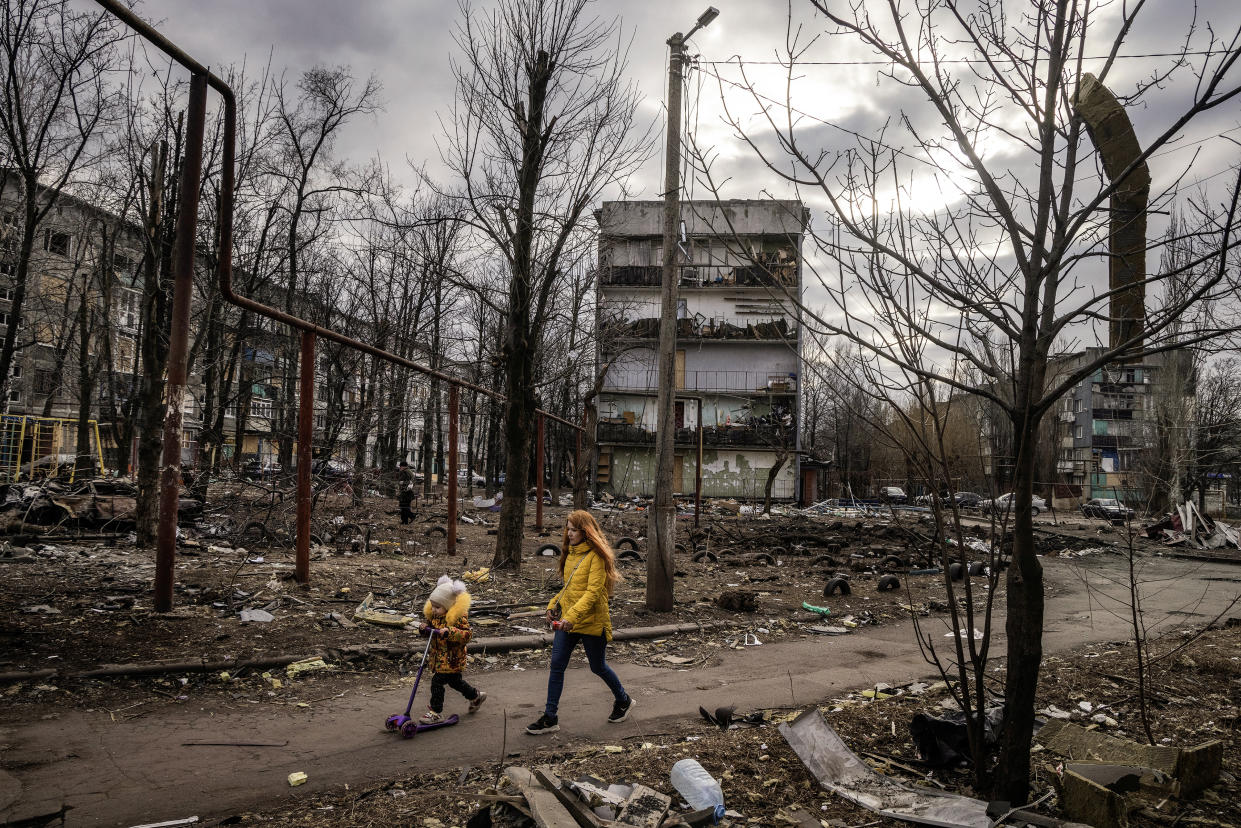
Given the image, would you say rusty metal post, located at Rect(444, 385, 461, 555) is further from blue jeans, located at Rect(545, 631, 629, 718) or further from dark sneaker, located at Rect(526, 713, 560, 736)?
dark sneaker, located at Rect(526, 713, 560, 736)

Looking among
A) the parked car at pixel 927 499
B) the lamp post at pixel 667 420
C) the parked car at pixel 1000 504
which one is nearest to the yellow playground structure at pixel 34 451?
the lamp post at pixel 667 420

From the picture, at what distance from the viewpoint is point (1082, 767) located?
3.84 m

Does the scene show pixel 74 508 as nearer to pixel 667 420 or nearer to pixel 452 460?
pixel 452 460

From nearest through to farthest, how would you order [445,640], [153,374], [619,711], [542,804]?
[542,804], [445,640], [619,711], [153,374]

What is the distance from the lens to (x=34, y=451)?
22.0 metres

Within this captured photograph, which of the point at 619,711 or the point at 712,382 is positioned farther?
the point at 712,382

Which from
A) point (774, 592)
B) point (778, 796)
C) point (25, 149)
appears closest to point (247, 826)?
point (778, 796)

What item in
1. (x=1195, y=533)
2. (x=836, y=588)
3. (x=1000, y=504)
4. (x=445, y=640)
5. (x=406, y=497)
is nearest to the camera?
(x=1000, y=504)

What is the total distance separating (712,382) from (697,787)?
40874mm

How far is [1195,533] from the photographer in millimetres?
24594

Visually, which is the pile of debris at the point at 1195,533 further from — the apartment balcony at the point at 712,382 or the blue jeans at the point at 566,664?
the blue jeans at the point at 566,664

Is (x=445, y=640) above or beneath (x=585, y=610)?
beneath

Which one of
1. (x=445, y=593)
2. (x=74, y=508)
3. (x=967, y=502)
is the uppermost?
(x=967, y=502)

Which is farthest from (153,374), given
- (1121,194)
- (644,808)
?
(1121,194)
